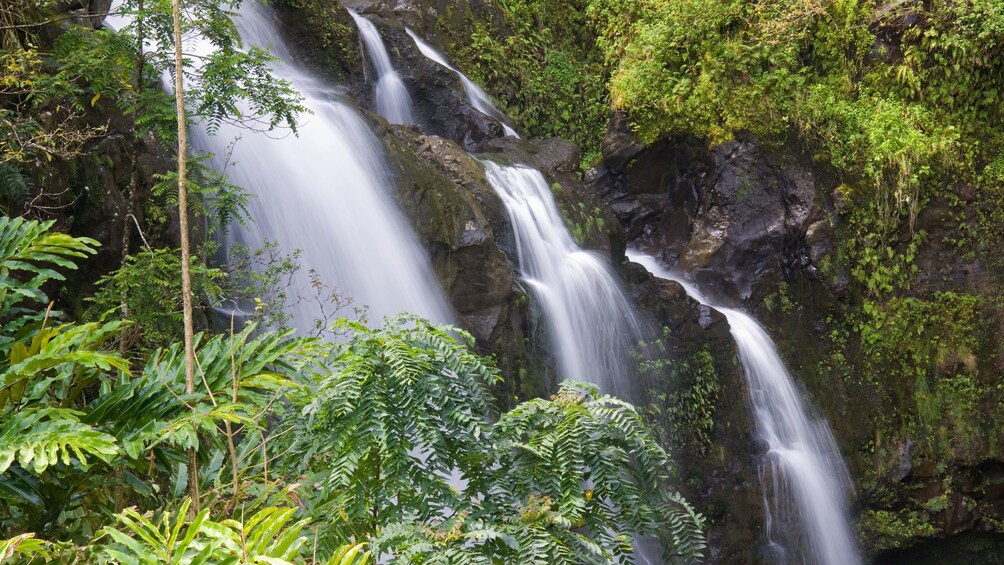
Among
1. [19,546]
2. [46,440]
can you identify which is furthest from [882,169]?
[19,546]

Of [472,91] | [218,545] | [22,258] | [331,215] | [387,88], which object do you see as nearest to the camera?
[218,545]

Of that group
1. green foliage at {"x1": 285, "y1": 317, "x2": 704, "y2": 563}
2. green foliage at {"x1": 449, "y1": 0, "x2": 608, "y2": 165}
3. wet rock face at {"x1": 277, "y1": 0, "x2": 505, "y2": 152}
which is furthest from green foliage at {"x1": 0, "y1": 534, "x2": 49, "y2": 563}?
green foliage at {"x1": 449, "y1": 0, "x2": 608, "y2": 165}

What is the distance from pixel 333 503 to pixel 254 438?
61 cm

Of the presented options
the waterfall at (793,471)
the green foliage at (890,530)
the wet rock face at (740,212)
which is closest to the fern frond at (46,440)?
the waterfall at (793,471)

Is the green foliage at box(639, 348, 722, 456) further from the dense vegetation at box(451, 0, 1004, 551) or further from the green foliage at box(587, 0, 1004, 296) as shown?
the green foliage at box(587, 0, 1004, 296)

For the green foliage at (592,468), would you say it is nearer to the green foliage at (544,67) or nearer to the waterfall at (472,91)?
the waterfall at (472,91)

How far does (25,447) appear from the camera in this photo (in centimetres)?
256

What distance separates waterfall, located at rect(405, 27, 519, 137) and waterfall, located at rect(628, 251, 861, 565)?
4.83 meters

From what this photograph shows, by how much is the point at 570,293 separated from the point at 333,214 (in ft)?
9.12

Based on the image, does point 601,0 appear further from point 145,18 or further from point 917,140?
point 145,18

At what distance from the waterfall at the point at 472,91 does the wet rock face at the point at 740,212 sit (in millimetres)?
2068

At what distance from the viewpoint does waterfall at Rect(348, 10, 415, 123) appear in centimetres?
1107

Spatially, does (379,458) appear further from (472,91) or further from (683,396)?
(472,91)

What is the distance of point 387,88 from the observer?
36.5 ft
